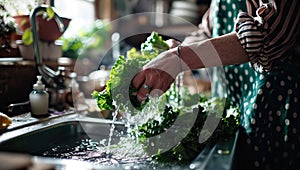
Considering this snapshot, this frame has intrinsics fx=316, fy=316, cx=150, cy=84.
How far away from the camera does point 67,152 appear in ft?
2.80

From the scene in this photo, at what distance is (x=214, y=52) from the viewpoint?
87 cm

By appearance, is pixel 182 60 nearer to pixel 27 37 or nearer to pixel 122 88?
pixel 122 88

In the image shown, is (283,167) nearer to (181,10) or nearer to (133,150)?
(133,150)

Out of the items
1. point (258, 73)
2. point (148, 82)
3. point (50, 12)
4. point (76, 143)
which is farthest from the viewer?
point (50, 12)

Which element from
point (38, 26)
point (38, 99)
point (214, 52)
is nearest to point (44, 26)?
point (38, 26)

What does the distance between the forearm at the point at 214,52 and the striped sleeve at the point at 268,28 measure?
22 millimetres

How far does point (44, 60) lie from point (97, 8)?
165 cm

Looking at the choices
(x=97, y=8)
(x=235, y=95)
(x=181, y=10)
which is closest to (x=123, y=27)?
(x=97, y=8)

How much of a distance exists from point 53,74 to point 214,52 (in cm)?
67

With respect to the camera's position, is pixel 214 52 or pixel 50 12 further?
pixel 50 12

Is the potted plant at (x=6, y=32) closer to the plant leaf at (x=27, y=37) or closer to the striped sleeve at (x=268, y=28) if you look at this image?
the plant leaf at (x=27, y=37)

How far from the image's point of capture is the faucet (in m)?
1.19

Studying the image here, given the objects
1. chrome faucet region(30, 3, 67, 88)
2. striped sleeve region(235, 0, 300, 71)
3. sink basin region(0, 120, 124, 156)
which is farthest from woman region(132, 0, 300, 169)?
chrome faucet region(30, 3, 67, 88)

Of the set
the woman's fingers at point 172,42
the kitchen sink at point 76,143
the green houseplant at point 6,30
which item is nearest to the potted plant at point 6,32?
the green houseplant at point 6,30
